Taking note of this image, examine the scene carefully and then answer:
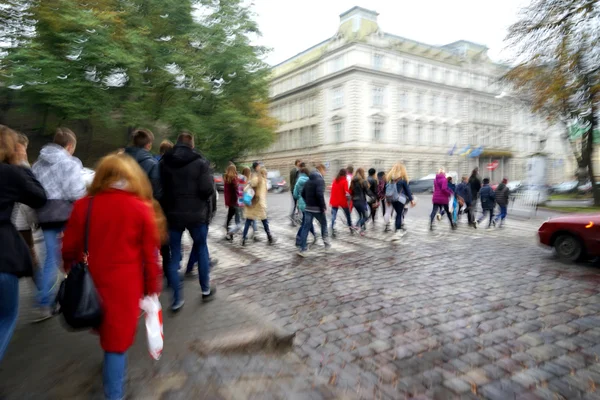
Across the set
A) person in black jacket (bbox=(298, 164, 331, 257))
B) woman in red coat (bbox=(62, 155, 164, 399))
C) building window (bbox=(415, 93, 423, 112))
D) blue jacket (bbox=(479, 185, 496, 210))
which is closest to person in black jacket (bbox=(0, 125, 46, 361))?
woman in red coat (bbox=(62, 155, 164, 399))

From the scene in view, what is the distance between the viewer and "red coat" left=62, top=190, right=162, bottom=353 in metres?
2.58

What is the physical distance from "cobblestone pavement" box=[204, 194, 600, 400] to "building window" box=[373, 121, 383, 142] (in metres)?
38.5

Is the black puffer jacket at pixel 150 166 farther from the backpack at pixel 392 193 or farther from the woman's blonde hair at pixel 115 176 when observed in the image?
the backpack at pixel 392 193

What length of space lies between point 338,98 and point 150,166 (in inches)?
1730

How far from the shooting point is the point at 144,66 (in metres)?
18.1

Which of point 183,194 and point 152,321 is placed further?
point 183,194

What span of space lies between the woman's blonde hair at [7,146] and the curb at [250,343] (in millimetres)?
2157

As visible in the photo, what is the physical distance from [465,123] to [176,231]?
56501 mm

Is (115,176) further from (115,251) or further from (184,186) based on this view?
(184,186)

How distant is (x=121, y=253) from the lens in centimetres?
259

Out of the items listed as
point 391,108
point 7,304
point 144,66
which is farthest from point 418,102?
point 7,304

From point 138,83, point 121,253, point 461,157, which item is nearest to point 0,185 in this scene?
point 121,253

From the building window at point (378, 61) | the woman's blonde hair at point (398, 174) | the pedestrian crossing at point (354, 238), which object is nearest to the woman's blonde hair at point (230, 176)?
the pedestrian crossing at point (354, 238)

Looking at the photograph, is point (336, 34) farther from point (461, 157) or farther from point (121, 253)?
point (121, 253)
